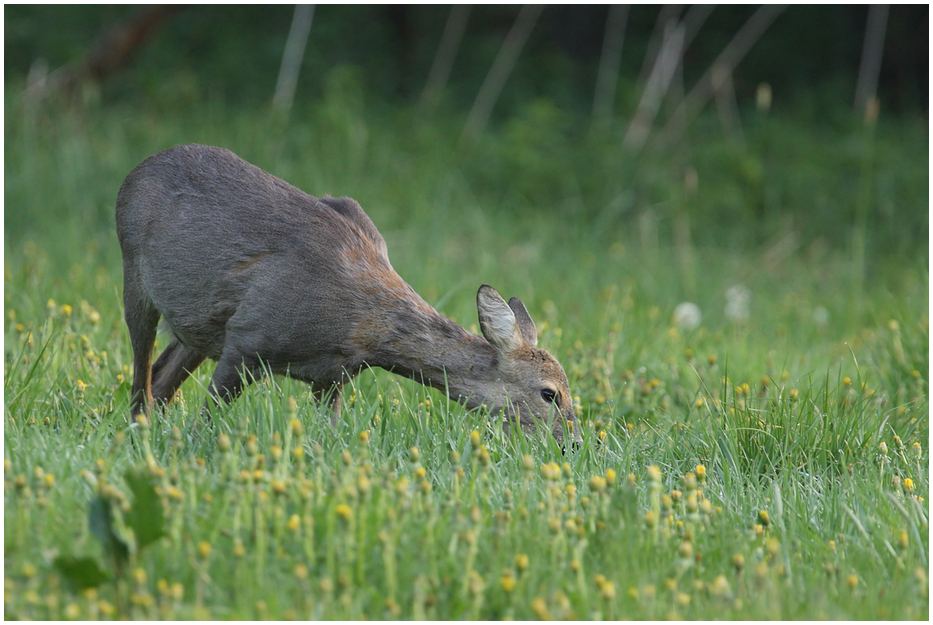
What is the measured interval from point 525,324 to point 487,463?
Result: 1312mm

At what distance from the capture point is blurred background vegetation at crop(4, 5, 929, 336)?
8.80 metres

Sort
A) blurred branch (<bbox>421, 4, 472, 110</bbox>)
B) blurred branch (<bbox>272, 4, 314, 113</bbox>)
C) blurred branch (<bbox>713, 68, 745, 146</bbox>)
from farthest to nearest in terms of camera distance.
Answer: blurred branch (<bbox>421, 4, 472, 110</bbox>) → blurred branch (<bbox>713, 68, 745, 146</bbox>) → blurred branch (<bbox>272, 4, 314, 113</bbox>)

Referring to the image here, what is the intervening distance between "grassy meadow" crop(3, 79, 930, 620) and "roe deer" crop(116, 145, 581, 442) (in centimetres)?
16

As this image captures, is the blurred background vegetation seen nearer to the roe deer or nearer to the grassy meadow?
the grassy meadow

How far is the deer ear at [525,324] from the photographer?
4480mm

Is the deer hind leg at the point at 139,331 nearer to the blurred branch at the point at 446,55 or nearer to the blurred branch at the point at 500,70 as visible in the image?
the blurred branch at the point at 500,70

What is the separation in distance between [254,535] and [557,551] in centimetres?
84

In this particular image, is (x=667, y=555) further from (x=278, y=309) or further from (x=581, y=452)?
(x=278, y=309)

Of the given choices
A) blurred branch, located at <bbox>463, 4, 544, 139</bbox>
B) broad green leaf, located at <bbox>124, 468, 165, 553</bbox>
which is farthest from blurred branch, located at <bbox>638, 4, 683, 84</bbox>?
broad green leaf, located at <bbox>124, 468, 165, 553</bbox>

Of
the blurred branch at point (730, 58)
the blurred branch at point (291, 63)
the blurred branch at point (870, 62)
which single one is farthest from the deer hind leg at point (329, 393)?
the blurred branch at point (870, 62)

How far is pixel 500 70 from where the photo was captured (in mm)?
12516

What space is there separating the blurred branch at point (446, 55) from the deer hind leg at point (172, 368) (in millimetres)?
7666

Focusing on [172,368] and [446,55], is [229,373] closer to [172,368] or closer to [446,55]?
[172,368]

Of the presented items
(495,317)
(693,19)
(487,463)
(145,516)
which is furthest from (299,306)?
(693,19)
